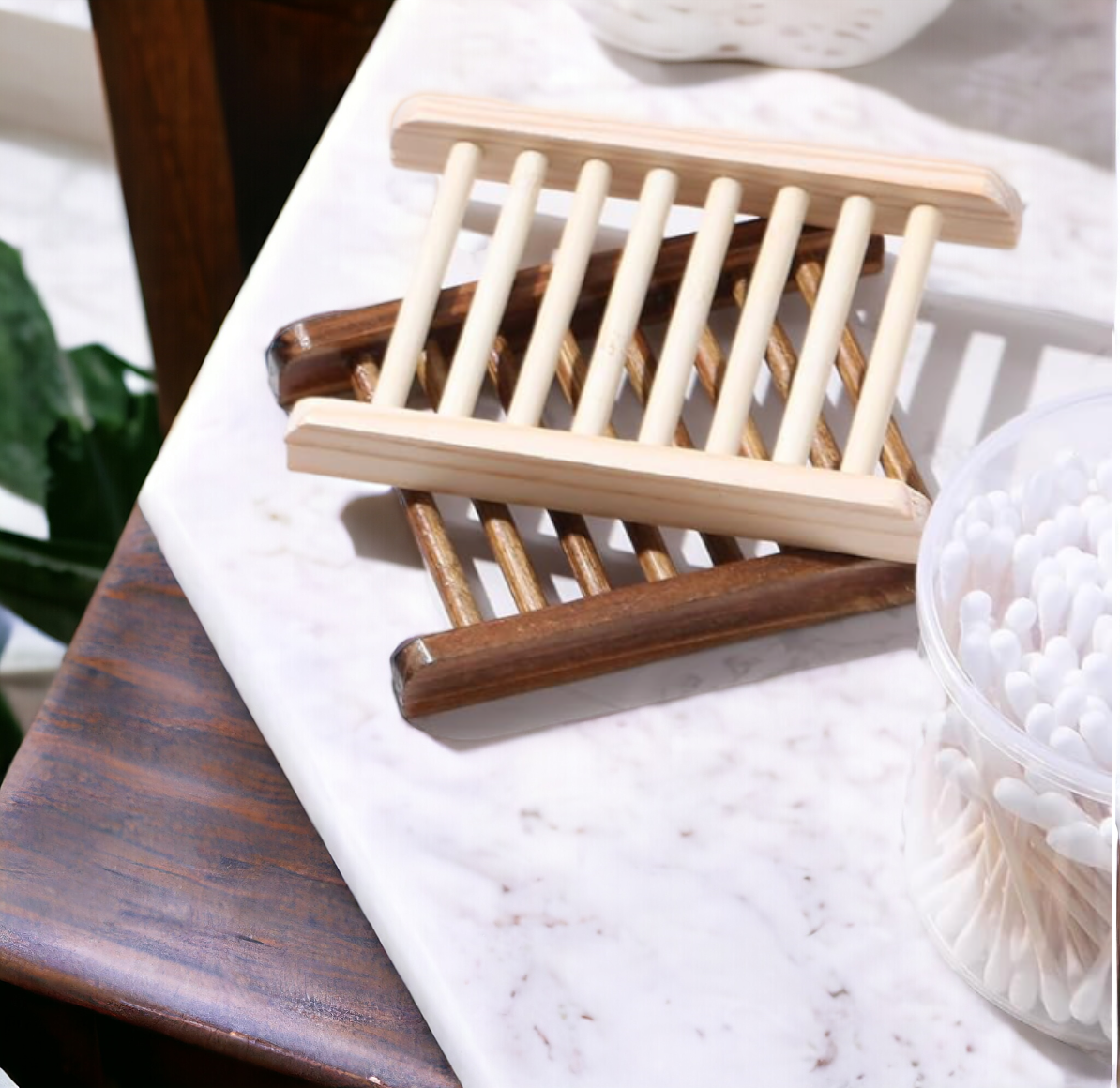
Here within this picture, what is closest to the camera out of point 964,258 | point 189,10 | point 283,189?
point 964,258

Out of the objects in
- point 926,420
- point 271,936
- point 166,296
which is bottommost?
point 166,296

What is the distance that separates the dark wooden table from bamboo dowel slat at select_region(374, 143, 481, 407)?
0.12 metres

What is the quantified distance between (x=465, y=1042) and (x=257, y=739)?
14 centimetres

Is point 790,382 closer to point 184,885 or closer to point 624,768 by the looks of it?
point 624,768

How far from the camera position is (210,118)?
0.98 metres

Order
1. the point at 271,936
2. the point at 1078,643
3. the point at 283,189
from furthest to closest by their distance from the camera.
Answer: the point at 283,189 < the point at 271,936 < the point at 1078,643

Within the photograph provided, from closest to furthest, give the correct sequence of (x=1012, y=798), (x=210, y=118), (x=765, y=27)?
(x=1012, y=798)
(x=765, y=27)
(x=210, y=118)

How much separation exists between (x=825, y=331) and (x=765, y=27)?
0.62ft

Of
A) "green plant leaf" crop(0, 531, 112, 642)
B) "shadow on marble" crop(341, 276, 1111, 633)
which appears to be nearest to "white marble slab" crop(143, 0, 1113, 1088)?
"shadow on marble" crop(341, 276, 1111, 633)

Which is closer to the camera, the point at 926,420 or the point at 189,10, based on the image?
the point at 926,420

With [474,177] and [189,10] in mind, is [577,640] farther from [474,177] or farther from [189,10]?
[189,10]

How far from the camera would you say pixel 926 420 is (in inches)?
23.1

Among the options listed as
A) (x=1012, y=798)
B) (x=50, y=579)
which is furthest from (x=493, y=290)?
(x=50, y=579)

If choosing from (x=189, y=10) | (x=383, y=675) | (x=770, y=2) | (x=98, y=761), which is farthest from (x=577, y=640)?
(x=189, y=10)
